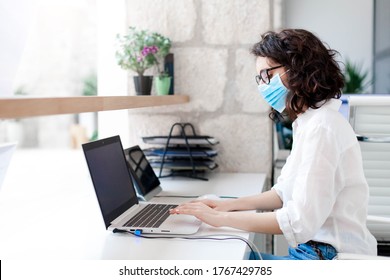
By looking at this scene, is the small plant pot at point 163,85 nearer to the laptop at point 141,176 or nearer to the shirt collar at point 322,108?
the laptop at point 141,176

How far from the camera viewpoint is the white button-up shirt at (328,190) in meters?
1.37

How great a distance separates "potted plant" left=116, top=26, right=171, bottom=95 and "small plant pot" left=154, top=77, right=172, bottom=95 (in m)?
0.03

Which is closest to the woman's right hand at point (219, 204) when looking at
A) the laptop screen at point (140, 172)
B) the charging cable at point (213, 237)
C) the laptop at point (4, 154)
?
the charging cable at point (213, 237)

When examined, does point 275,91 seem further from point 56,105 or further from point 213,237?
point 56,105

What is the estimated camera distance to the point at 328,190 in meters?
1.37

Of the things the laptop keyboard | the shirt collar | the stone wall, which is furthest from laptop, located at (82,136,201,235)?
the stone wall

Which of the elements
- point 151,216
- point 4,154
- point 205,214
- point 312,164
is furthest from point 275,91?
point 4,154

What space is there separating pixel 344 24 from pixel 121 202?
116 inches

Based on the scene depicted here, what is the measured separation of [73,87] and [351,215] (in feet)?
19.8

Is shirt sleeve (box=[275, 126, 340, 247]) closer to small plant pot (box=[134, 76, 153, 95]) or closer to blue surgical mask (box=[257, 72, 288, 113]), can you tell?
blue surgical mask (box=[257, 72, 288, 113])

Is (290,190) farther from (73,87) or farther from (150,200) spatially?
(73,87)

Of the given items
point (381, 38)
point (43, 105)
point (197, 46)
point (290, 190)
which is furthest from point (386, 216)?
point (381, 38)

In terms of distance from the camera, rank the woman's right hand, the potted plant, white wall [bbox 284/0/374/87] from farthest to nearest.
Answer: white wall [bbox 284/0/374/87]
the potted plant
the woman's right hand

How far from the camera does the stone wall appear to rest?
2.45 metres
